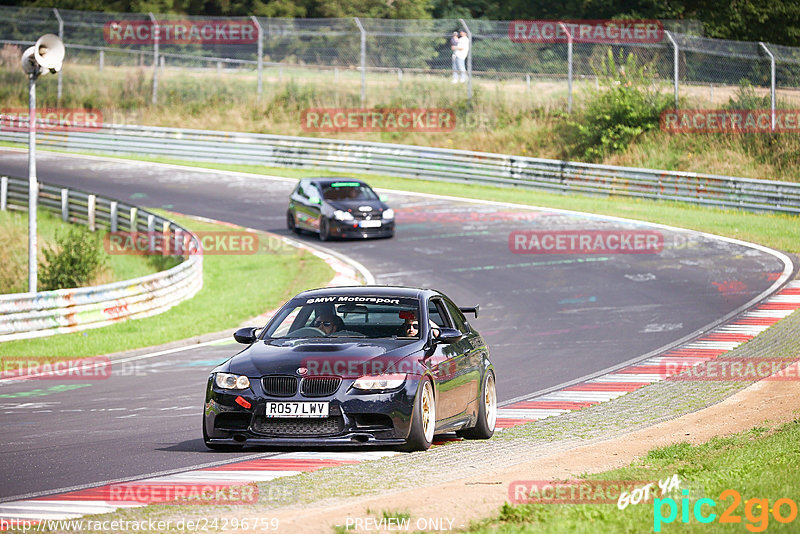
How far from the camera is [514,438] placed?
11.1 metres

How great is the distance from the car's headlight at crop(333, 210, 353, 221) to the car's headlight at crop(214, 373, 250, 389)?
20738 millimetres

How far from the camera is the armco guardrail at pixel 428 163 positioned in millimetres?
34250

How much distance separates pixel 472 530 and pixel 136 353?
12.6 m

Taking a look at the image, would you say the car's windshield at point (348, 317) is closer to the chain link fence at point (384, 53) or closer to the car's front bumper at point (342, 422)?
→ the car's front bumper at point (342, 422)

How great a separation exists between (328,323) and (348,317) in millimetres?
210

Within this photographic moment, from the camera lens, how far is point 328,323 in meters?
10.7

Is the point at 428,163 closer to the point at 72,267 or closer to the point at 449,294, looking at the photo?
the point at 72,267

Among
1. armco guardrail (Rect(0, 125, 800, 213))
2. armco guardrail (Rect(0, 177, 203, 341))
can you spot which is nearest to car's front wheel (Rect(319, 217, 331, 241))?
armco guardrail (Rect(0, 177, 203, 341))

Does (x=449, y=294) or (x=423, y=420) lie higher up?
(x=423, y=420)

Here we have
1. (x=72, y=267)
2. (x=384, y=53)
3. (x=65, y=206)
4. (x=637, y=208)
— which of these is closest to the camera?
(x=72, y=267)

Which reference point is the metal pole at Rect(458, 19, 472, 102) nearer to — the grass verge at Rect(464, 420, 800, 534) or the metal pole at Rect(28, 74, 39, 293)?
the metal pole at Rect(28, 74, 39, 293)

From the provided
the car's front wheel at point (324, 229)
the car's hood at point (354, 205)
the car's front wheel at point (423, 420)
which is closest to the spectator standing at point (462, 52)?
the car's hood at point (354, 205)

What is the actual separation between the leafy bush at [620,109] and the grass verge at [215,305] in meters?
15.1

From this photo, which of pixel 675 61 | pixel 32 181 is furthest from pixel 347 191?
pixel 675 61
